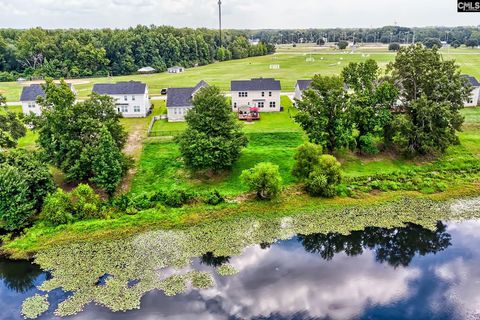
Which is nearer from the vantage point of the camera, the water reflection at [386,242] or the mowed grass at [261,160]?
the water reflection at [386,242]

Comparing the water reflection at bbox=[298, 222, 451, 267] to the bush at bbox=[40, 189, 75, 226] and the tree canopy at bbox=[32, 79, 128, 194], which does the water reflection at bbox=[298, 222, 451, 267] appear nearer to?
the tree canopy at bbox=[32, 79, 128, 194]

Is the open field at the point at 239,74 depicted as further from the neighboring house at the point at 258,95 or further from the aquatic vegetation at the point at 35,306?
the aquatic vegetation at the point at 35,306

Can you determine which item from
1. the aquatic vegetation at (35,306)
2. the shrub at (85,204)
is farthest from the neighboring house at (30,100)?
the aquatic vegetation at (35,306)

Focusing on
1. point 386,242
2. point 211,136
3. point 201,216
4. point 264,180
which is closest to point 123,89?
point 211,136

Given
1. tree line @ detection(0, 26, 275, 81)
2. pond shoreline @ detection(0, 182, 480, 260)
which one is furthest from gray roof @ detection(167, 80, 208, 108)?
tree line @ detection(0, 26, 275, 81)

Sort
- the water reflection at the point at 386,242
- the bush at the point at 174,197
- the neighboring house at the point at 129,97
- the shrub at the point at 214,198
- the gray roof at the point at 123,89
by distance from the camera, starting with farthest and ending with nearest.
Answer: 1. the gray roof at the point at 123,89
2. the neighboring house at the point at 129,97
3. the shrub at the point at 214,198
4. the bush at the point at 174,197
5. the water reflection at the point at 386,242

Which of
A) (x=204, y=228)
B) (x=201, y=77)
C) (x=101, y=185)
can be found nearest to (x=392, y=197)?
(x=204, y=228)
